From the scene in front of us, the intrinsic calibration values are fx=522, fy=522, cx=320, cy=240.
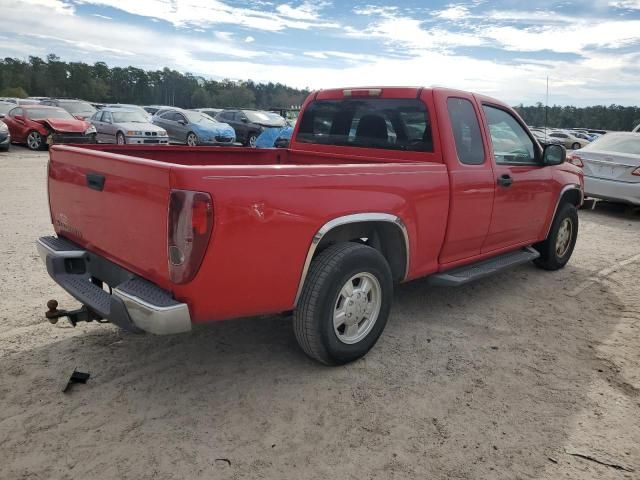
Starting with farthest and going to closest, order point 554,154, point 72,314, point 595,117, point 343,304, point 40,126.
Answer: point 595,117 < point 40,126 < point 554,154 < point 343,304 < point 72,314

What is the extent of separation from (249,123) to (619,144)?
1454 centimetres

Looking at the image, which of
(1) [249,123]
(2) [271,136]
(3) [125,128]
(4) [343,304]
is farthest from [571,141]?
(4) [343,304]

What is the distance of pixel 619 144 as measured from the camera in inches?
402

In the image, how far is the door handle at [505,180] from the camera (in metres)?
4.44

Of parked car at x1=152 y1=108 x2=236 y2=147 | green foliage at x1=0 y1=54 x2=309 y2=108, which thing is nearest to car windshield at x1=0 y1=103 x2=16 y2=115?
parked car at x1=152 y1=108 x2=236 y2=147

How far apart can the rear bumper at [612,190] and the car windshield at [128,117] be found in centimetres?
1478

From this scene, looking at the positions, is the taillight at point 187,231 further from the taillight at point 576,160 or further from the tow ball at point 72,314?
the taillight at point 576,160

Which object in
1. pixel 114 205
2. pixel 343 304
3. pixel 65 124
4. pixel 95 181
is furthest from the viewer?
pixel 65 124

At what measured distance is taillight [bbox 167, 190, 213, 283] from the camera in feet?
8.25

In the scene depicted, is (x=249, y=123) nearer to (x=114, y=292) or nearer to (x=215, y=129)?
(x=215, y=129)

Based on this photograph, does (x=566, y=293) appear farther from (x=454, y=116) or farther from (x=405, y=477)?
(x=405, y=477)

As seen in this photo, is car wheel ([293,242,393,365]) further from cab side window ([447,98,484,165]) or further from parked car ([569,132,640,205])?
parked car ([569,132,640,205])

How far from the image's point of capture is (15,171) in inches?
462

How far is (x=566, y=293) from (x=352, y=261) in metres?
3.05
